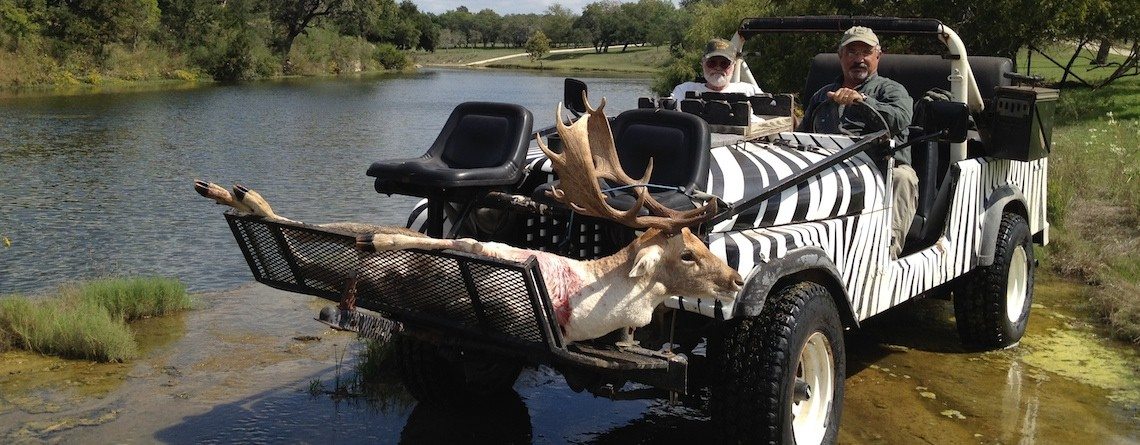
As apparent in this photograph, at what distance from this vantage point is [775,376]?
16.0ft

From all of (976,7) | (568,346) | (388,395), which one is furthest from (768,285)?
(976,7)

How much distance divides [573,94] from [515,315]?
8.11 ft

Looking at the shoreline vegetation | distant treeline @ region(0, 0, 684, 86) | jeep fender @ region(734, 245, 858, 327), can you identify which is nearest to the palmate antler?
jeep fender @ region(734, 245, 858, 327)

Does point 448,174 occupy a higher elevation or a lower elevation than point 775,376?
higher

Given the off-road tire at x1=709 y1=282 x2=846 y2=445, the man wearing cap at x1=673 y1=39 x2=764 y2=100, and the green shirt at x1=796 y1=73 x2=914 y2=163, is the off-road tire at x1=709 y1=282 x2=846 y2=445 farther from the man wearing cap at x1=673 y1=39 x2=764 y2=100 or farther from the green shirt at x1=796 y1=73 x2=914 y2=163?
the man wearing cap at x1=673 y1=39 x2=764 y2=100

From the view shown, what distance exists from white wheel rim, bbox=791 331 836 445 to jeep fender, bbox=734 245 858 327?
269 millimetres

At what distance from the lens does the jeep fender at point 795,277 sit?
4.79m

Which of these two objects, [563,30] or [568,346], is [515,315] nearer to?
[568,346]

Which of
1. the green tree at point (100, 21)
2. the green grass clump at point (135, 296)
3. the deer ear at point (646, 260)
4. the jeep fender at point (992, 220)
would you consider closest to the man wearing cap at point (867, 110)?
the jeep fender at point (992, 220)

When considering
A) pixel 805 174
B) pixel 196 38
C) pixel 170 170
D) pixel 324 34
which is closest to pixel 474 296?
pixel 805 174

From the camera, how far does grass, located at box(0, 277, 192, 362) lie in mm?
7398

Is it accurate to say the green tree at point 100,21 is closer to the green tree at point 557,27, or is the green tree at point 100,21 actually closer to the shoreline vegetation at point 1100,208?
the shoreline vegetation at point 1100,208

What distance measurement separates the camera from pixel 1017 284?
7.90 m

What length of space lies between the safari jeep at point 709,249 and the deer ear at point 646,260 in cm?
24
